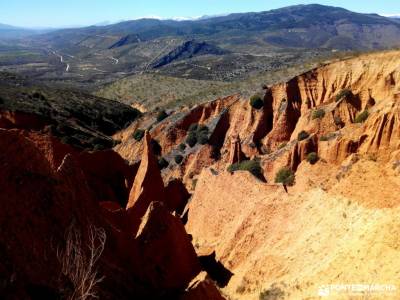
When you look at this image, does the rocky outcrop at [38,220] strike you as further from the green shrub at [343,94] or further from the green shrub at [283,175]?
the green shrub at [343,94]

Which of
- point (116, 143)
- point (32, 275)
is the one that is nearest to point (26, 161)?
point (32, 275)

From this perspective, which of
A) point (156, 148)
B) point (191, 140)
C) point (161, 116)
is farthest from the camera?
point (161, 116)

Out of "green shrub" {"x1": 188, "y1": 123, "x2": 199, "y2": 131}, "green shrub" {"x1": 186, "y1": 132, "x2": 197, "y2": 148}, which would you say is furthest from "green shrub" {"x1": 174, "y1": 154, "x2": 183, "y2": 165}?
"green shrub" {"x1": 188, "y1": 123, "x2": 199, "y2": 131}

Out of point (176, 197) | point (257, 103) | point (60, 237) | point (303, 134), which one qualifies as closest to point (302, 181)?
point (176, 197)

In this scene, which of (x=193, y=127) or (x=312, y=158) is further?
(x=193, y=127)

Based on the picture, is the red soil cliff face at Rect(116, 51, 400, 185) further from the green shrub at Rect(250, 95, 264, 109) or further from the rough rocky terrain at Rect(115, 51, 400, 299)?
the green shrub at Rect(250, 95, 264, 109)

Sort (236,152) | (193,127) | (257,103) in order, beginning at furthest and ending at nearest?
(193,127), (257,103), (236,152)

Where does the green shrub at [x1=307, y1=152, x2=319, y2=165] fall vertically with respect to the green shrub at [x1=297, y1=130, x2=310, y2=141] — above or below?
above

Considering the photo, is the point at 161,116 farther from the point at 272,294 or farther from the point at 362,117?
the point at 272,294

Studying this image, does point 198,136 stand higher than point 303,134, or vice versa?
point 303,134

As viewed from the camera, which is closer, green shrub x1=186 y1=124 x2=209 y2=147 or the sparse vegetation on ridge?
the sparse vegetation on ridge

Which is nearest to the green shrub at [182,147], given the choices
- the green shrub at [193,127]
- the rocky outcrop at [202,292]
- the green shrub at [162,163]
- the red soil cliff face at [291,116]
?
the red soil cliff face at [291,116]
